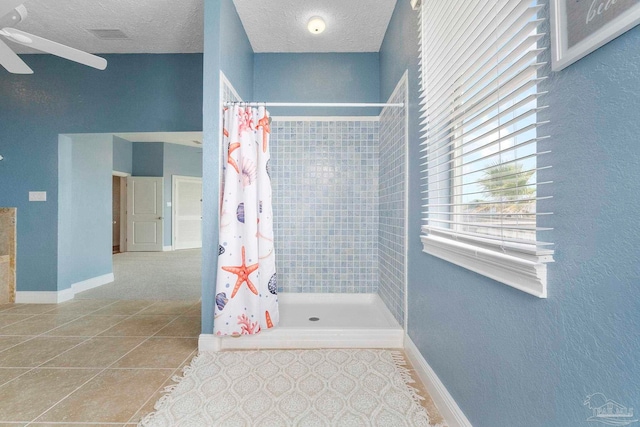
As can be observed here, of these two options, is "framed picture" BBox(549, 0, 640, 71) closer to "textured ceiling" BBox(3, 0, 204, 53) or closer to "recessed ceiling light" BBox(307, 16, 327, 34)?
"recessed ceiling light" BBox(307, 16, 327, 34)

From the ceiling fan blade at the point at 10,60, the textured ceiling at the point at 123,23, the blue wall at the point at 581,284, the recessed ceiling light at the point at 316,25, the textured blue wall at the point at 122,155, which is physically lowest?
the blue wall at the point at 581,284

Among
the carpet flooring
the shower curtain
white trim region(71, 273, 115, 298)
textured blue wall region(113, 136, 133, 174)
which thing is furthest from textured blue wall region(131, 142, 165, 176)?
the shower curtain

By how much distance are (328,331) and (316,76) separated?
2375mm

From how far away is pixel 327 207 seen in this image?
2930 millimetres

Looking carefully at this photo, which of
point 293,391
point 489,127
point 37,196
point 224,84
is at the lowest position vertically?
point 293,391

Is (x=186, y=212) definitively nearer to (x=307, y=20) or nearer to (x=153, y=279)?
(x=153, y=279)

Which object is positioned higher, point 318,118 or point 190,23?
point 190,23

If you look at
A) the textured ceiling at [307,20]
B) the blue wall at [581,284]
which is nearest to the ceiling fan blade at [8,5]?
the textured ceiling at [307,20]

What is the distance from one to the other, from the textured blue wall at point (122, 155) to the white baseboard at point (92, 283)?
332 centimetres

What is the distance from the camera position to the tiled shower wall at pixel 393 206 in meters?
2.12

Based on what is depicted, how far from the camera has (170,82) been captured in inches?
123

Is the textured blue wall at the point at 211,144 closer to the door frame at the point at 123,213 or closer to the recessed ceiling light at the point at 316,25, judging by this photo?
the recessed ceiling light at the point at 316,25

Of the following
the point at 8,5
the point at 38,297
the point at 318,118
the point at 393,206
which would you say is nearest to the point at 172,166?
the point at 38,297

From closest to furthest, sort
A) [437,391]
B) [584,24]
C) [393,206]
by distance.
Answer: [584,24] → [437,391] → [393,206]
